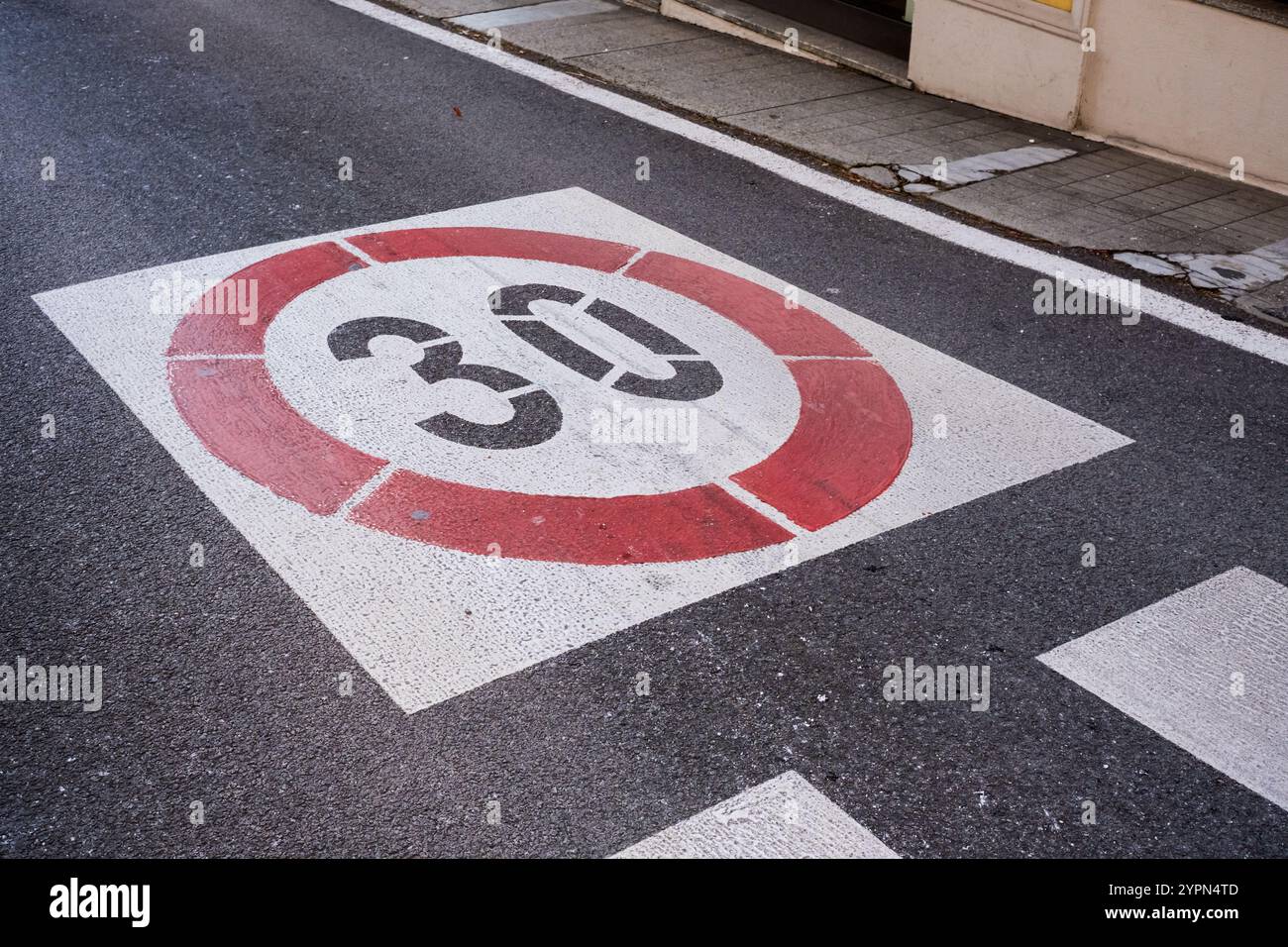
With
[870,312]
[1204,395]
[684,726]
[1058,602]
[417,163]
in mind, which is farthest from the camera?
[417,163]

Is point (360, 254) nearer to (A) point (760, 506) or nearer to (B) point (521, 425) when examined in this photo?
(B) point (521, 425)

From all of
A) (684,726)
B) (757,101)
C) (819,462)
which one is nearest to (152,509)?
(684,726)

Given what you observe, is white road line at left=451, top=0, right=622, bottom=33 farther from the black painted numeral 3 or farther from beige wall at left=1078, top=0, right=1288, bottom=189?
the black painted numeral 3

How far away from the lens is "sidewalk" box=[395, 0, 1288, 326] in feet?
22.4

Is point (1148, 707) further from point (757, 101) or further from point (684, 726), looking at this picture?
point (757, 101)

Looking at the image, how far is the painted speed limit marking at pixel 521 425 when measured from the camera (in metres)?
4.09

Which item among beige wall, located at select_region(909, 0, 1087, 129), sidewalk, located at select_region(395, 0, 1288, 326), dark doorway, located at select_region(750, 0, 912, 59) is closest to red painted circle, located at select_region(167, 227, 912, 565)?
sidewalk, located at select_region(395, 0, 1288, 326)

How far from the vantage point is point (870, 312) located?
607 centimetres

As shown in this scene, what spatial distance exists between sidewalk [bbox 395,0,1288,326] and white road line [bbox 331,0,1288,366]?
0.20m

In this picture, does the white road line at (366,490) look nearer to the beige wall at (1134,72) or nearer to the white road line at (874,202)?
the white road line at (874,202)

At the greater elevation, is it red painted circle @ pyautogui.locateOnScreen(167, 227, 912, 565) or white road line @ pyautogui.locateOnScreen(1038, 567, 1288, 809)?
red painted circle @ pyautogui.locateOnScreen(167, 227, 912, 565)

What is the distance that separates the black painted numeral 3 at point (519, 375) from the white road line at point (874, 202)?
212 cm

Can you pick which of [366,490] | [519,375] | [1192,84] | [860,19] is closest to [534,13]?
[860,19]
